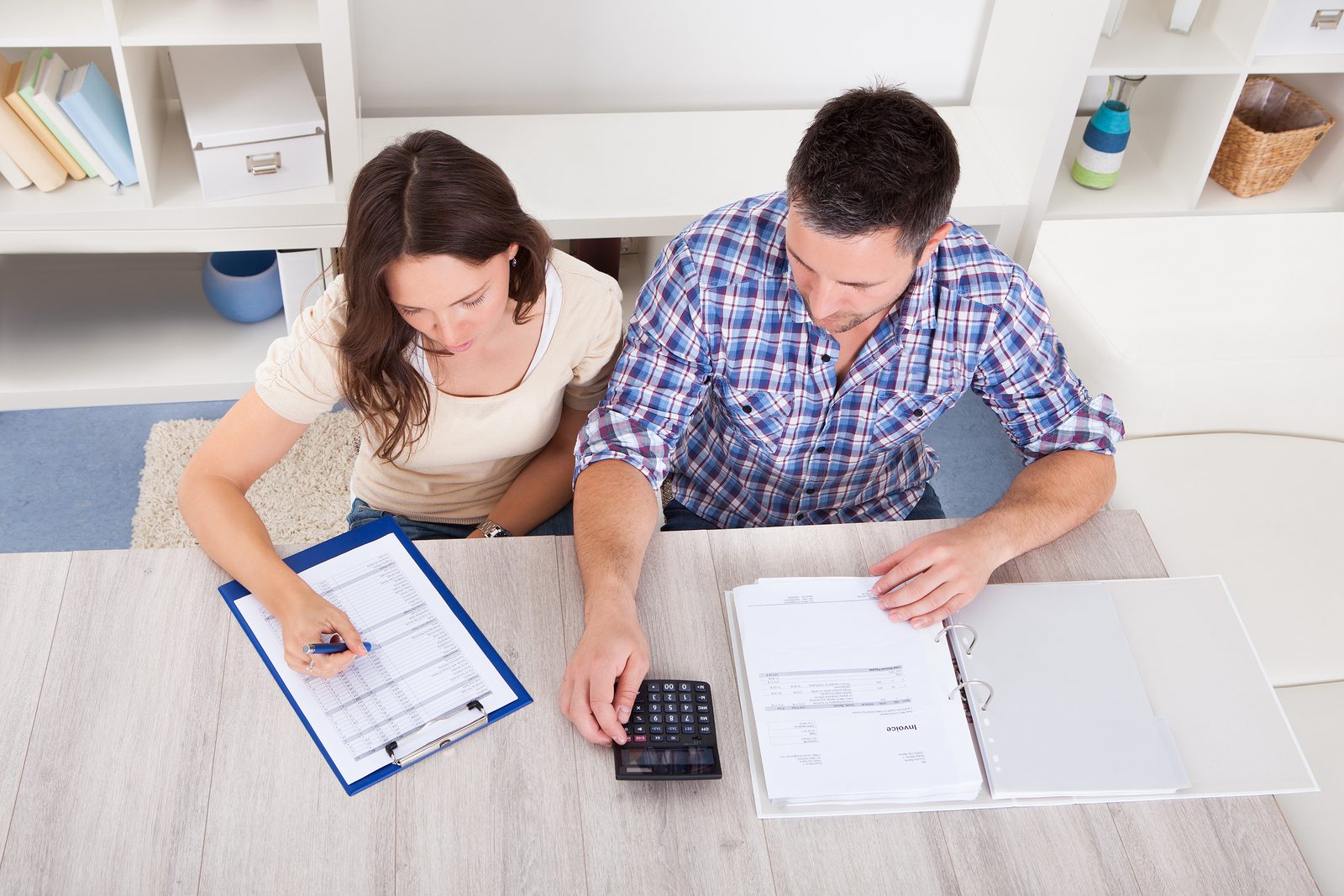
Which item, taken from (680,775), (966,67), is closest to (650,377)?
(680,775)

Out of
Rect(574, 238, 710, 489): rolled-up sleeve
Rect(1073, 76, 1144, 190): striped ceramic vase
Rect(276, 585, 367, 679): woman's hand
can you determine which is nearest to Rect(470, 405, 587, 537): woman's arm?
Rect(574, 238, 710, 489): rolled-up sleeve

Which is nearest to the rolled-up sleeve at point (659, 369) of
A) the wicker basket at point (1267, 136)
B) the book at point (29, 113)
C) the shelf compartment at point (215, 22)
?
the shelf compartment at point (215, 22)

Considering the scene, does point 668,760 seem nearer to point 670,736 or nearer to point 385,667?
point 670,736

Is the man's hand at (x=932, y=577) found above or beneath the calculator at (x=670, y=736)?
above

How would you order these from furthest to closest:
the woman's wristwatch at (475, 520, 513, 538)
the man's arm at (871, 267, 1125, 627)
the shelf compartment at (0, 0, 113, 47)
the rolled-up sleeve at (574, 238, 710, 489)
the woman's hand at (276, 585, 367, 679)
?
the shelf compartment at (0, 0, 113, 47) → the woman's wristwatch at (475, 520, 513, 538) → the rolled-up sleeve at (574, 238, 710, 489) → the man's arm at (871, 267, 1125, 627) → the woman's hand at (276, 585, 367, 679)

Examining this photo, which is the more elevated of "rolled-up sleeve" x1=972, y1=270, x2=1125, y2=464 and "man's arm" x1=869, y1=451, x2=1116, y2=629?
"rolled-up sleeve" x1=972, y1=270, x2=1125, y2=464

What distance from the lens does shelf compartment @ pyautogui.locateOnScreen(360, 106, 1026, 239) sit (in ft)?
7.04

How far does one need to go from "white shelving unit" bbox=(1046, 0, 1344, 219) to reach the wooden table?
1.54m

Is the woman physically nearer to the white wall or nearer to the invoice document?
the invoice document

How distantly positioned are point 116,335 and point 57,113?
1.90 ft

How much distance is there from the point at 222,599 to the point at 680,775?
534 mm

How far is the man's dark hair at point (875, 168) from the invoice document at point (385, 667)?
0.60 m

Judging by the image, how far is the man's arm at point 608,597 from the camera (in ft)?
3.68

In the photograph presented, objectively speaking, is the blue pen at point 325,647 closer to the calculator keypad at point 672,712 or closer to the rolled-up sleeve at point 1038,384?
the calculator keypad at point 672,712
